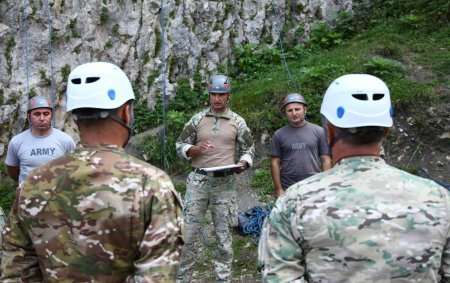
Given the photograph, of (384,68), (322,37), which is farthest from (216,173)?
(322,37)

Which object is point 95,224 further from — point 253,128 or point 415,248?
point 253,128

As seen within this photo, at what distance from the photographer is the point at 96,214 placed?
7.14ft

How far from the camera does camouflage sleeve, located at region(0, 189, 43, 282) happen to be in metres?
2.30

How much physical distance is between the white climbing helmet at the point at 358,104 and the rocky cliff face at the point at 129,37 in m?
7.73

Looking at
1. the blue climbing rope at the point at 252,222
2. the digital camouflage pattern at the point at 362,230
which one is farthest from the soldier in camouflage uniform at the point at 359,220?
the blue climbing rope at the point at 252,222

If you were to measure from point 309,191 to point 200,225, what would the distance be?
12.1 feet

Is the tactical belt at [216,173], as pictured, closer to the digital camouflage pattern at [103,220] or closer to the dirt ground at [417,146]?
the dirt ground at [417,146]

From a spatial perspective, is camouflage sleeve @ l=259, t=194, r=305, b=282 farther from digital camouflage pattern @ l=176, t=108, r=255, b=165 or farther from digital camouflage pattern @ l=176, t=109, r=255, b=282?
digital camouflage pattern @ l=176, t=108, r=255, b=165

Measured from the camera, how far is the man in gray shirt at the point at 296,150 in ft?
18.7

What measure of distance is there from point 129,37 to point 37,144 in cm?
563

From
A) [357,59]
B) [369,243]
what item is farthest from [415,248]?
[357,59]

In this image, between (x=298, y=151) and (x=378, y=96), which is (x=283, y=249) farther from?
(x=298, y=151)

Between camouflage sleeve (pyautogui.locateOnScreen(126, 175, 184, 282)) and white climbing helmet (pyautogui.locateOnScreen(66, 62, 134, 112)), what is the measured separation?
0.41 m

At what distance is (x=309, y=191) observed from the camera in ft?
7.08
